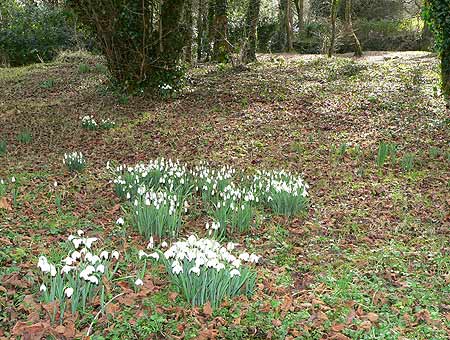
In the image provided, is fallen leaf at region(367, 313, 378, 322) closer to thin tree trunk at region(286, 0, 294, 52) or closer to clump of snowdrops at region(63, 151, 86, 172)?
clump of snowdrops at region(63, 151, 86, 172)

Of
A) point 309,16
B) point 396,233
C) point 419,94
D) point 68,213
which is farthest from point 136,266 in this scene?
point 309,16

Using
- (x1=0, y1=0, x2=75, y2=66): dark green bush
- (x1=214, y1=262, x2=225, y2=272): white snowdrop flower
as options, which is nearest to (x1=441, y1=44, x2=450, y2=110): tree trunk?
(x1=214, y1=262, x2=225, y2=272): white snowdrop flower

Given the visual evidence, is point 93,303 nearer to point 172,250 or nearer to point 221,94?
point 172,250

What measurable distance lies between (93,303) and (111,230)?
125 centimetres

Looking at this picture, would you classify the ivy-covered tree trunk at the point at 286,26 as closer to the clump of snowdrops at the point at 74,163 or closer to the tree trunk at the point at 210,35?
the tree trunk at the point at 210,35

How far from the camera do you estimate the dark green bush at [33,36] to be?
58.7 feet

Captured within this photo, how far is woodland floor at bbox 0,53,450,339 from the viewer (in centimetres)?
306

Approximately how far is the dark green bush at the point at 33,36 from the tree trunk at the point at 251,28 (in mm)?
7505

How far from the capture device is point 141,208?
3953 millimetres

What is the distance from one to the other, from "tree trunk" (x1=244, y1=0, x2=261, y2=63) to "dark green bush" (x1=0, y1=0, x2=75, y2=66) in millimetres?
7505

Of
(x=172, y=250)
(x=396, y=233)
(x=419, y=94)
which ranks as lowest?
(x=396, y=233)

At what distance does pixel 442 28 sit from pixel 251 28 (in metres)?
6.38

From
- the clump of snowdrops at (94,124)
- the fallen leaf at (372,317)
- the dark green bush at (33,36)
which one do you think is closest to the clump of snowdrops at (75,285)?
the fallen leaf at (372,317)

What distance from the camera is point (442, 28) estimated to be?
809 centimetres
